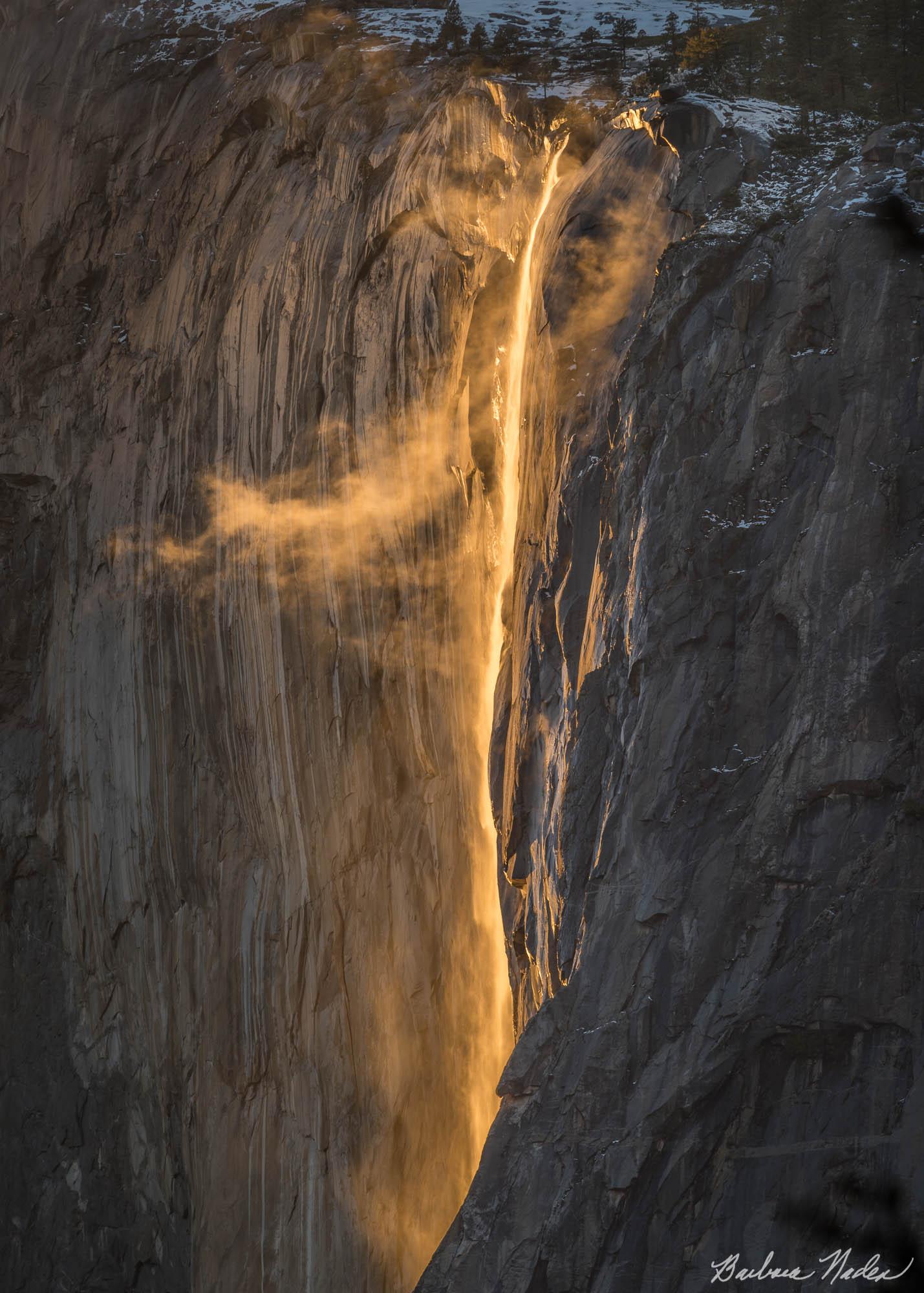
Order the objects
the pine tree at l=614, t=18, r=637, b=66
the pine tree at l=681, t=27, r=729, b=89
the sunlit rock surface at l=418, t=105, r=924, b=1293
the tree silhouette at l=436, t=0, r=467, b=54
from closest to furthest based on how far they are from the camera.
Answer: the sunlit rock surface at l=418, t=105, r=924, b=1293
the pine tree at l=681, t=27, r=729, b=89
the pine tree at l=614, t=18, r=637, b=66
the tree silhouette at l=436, t=0, r=467, b=54

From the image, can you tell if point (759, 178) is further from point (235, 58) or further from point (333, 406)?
point (235, 58)

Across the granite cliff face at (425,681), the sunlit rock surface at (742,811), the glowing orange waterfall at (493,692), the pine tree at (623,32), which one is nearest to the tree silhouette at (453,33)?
the granite cliff face at (425,681)

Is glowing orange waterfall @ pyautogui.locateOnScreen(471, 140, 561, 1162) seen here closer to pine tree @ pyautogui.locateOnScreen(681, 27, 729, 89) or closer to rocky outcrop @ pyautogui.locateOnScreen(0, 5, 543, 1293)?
rocky outcrop @ pyautogui.locateOnScreen(0, 5, 543, 1293)

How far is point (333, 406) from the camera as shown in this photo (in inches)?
734

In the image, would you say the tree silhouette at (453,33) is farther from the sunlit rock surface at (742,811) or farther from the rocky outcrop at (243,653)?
the sunlit rock surface at (742,811)

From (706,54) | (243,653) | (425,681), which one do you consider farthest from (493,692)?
(706,54)

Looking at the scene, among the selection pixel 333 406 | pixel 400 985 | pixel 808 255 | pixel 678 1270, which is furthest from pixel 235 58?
pixel 678 1270

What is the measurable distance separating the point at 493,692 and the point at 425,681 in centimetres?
104
